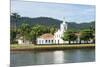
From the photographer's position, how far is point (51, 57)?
9.41 feet

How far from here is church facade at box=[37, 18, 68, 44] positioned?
2.84 m

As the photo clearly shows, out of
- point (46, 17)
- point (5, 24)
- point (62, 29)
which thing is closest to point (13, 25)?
point (5, 24)

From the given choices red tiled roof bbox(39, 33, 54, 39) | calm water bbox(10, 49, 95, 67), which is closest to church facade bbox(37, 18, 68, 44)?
red tiled roof bbox(39, 33, 54, 39)

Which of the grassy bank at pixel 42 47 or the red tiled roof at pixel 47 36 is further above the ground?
the red tiled roof at pixel 47 36

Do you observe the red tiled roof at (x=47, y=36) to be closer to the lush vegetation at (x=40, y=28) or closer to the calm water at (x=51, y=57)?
the lush vegetation at (x=40, y=28)

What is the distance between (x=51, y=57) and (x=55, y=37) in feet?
0.94

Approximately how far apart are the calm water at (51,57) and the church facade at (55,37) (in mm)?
147

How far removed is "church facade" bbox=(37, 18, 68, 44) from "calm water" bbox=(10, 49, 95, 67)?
15 cm

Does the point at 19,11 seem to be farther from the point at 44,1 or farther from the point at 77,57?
the point at 77,57

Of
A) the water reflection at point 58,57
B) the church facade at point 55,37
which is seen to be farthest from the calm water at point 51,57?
the church facade at point 55,37

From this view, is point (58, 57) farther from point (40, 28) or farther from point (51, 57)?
point (40, 28)

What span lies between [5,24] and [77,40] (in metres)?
1.08

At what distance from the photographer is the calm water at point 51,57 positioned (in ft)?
8.91

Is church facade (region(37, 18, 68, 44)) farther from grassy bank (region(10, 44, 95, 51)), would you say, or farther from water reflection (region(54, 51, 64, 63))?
water reflection (region(54, 51, 64, 63))
